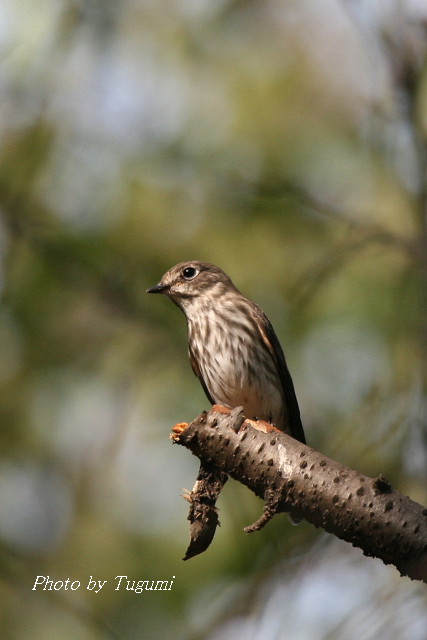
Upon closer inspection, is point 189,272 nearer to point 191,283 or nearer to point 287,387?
point 191,283

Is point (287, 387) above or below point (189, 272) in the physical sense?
below

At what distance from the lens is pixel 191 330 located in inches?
253

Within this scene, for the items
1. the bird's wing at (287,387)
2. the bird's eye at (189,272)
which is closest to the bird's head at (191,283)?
the bird's eye at (189,272)

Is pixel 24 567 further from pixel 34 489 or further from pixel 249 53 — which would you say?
pixel 249 53

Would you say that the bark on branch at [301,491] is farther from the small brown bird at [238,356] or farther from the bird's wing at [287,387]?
the bird's wing at [287,387]

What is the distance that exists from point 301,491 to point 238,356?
2373mm

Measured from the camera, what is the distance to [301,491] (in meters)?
3.80

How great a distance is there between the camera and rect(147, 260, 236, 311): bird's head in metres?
6.59

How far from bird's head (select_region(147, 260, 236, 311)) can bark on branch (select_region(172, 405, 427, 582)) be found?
232 centimetres

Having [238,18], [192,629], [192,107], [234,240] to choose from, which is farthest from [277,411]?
[238,18]

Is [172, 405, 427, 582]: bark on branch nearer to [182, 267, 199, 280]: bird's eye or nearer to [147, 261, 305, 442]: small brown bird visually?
[147, 261, 305, 442]: small brown bird

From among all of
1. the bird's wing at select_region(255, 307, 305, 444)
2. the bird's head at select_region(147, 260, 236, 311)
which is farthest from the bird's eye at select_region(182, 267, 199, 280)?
the bird's wing at select_region(255, 307, 305, 444)


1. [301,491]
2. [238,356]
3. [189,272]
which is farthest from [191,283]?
[301,491]

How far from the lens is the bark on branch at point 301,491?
3.44 meters
